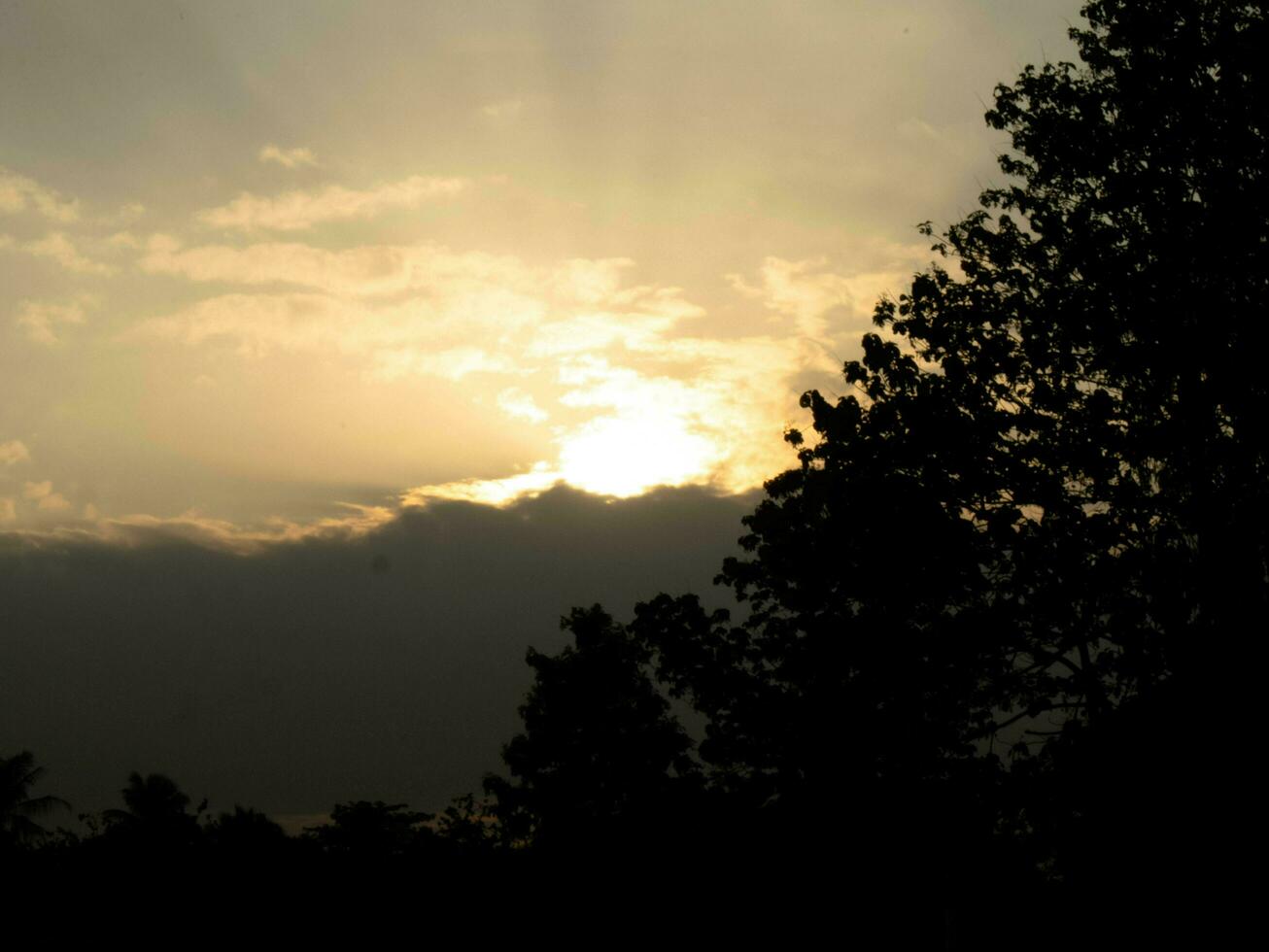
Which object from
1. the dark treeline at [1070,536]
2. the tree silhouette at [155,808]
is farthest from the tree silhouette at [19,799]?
the dark treeline at [1070,536]

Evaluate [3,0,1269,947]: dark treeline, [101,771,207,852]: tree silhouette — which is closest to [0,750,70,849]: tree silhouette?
[101,771,207,852]: tree silhouette

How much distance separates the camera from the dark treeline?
16.2 m

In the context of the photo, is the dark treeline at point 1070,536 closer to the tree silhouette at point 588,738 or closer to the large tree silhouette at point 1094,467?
the large tree silhouette at point 1094,467

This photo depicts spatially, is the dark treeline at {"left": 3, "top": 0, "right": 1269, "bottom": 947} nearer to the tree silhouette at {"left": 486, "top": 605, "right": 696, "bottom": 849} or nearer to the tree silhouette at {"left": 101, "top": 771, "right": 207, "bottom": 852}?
the tree silhouette at {"left": 486, "top": 605, "right": 696, "bottom": 849}

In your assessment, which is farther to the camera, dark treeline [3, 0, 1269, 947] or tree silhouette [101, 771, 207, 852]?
tree silhouette [101, 771, 207, 852]

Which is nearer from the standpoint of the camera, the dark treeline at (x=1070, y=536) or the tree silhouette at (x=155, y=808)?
the dark treeline at (x=1070, y=536)

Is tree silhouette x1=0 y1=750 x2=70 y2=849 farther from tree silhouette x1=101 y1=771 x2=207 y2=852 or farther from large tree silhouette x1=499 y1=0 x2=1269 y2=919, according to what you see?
large tree silhouette x1=499 y1=0 x2=1269 y2=919

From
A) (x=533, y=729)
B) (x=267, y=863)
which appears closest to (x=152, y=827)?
(x=533, y=729)

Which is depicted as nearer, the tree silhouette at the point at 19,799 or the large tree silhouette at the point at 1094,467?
the large tree silhouette at the point at 1094,467

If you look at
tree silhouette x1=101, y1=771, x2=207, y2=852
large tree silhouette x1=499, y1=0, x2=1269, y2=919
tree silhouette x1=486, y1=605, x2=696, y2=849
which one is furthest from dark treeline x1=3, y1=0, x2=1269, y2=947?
tree silhouette x1=101, y1=771, x2=207, y2=852

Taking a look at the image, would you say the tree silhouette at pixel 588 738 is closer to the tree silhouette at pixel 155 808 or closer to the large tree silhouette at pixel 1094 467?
the tree silhouette at pixel 155 808

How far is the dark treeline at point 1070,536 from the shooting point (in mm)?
16172

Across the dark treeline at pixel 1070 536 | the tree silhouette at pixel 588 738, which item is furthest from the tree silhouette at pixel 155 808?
the dark treeline at pixel 1070 536

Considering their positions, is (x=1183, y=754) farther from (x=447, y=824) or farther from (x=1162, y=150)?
(x=447, y=824)
